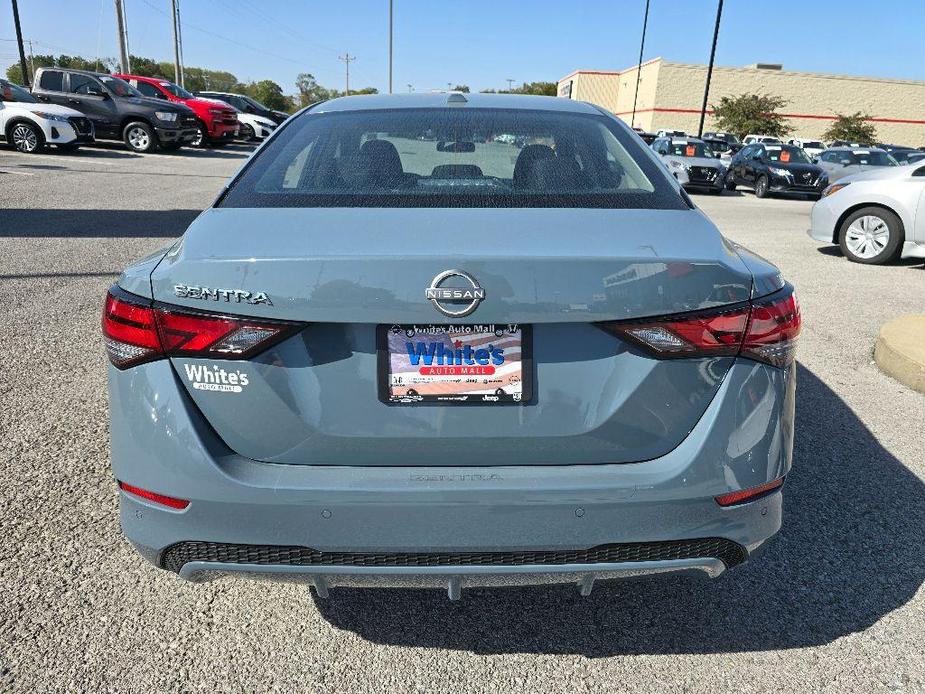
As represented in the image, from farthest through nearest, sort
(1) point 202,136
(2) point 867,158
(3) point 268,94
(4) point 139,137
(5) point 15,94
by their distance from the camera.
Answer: (3) point 268,94 < (1) point 202,136 < (4) point 139,137 < (2) point 867,158 < (5) point 15,94

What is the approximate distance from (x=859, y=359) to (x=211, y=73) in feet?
461

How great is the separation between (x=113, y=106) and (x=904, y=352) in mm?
21989

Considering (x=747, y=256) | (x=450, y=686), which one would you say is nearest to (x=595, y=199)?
(x=747, y=256)

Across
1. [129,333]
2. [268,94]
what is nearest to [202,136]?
[129,333]

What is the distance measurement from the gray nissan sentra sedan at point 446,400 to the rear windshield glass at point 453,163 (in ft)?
0.85

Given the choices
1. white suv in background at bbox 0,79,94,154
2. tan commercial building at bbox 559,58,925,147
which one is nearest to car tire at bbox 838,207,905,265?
white suv in background at bbox 0,79,94,154

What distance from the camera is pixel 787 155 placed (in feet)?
67.3

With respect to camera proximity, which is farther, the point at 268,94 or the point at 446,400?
the point at 268,94

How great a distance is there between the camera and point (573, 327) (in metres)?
1.82

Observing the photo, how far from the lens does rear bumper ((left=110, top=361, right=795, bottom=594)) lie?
185cm

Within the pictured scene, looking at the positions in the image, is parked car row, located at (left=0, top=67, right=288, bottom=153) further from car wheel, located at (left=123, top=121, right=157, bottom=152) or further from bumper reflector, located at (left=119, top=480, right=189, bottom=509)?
bumper reflector, located at (left=119, top=480, right=189, bottom=509)

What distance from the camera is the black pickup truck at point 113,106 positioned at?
21172 mm

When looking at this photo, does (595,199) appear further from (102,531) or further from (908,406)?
(908,406)

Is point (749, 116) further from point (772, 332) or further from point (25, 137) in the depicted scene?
point (772, 332)
